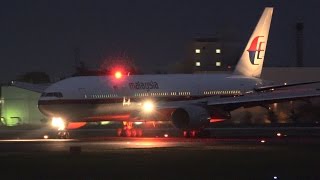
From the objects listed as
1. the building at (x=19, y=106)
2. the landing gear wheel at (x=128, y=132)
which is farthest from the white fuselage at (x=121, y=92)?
the building at (x=19, y=106)

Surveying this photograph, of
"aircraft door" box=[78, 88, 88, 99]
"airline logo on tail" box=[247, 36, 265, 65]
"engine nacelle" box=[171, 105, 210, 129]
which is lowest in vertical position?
"engine nacelle" box=[171, 105, 210, 129]

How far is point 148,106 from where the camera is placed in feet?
203

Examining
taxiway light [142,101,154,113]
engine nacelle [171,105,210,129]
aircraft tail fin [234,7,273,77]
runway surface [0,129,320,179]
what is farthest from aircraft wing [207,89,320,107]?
runway surface [0,129,320,179]

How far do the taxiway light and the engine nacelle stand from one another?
1878mm

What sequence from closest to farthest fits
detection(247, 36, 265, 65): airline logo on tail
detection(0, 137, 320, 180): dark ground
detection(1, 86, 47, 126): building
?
detection(0, 137, 320, 180): dark ground, detection(247, 36, 265, 65): airline logo on tail, detection(1, 86, 47, 126): building

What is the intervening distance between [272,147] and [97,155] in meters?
9.53

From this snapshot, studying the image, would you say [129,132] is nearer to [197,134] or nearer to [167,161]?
[197,134]

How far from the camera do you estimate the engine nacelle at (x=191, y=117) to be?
57.8 metres

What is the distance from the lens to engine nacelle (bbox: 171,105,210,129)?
57.8 metres

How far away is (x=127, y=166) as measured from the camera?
109 feet

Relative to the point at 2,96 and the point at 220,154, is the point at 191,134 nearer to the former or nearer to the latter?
the point at 220,154

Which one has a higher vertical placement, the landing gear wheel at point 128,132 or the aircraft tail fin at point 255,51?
the aircraft tail fin at point 255,51

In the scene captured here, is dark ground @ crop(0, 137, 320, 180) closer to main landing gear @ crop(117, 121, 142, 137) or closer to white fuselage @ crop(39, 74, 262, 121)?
white fuselage @ crop(39, 74, 262, 121)

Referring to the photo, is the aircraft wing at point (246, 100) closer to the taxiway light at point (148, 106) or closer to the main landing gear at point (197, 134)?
the taxiway light at point (148, 106)
